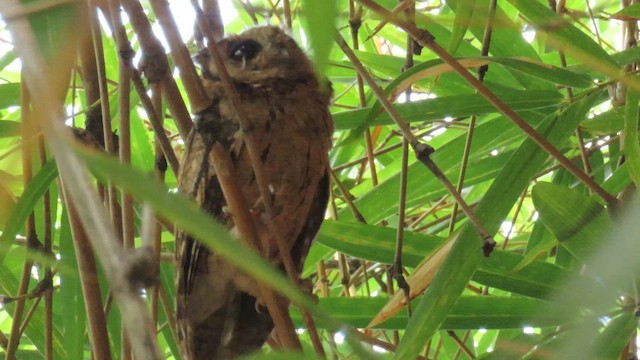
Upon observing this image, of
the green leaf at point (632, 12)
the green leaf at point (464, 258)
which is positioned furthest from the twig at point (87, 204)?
the green leaf at point (632, 12)

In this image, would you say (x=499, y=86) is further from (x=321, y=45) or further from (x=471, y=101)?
(x=321, y=45)

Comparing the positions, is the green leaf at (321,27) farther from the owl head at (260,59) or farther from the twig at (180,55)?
the owl head at (260,59)

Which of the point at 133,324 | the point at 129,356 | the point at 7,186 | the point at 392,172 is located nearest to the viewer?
the point at 133,324

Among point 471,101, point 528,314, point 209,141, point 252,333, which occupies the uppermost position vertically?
point 471,101

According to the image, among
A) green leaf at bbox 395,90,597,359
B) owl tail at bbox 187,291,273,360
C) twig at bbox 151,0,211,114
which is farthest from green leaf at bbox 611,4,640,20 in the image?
owl tail at bbox 187,291,273,360

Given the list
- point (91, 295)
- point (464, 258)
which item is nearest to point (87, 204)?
point (91, 295)

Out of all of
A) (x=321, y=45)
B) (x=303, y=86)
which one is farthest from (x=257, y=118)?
(x=321, y=45)

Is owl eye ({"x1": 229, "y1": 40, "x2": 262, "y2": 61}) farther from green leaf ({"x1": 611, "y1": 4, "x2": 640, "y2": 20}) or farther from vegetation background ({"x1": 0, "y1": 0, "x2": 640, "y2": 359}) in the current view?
green leaf ({"x1": 611, "y1": 4, "x2": 640, "y2": 20})

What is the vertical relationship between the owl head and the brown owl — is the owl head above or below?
above
